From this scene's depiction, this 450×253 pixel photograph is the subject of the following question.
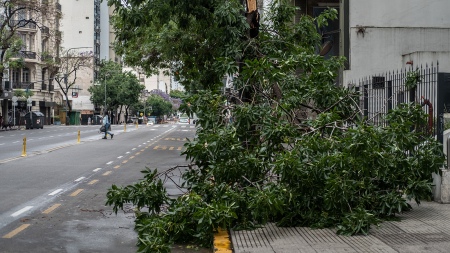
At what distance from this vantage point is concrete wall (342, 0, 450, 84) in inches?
995

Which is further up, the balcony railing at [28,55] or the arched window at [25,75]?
the balcony railing at [28,55]

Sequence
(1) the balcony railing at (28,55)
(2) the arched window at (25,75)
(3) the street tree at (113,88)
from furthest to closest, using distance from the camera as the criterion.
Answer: (3) the street tree at (113,88) < (2) the arched window at (25,75) < (1) the balcony railing at (28,55)

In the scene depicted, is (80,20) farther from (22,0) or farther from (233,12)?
(233,12)

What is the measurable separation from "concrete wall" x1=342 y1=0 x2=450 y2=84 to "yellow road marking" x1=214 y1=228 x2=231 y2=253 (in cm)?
1757

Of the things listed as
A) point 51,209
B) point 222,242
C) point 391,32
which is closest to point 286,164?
point 222,242

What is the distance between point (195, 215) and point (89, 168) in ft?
40.4

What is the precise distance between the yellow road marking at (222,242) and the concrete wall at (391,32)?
17.6 metres

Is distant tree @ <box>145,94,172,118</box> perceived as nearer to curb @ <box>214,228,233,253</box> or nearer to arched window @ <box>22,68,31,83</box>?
arched window @ <box>22,68,31,83</box>

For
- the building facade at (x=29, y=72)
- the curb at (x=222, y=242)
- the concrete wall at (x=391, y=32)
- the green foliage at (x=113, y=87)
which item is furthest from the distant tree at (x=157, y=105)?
the curb at (x=222, y=242)

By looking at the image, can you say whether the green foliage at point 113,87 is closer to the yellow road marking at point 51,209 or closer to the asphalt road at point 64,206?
the asphalt road at point 64,206

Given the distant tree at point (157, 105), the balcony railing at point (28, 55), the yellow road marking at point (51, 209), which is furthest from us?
the distant tree at point (157, 105)

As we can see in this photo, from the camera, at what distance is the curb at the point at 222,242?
783 cm

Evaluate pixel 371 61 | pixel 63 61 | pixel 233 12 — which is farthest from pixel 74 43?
pixel 233 12

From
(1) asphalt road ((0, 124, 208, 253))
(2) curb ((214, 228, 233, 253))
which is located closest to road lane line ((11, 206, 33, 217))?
(1) asphalt road ((0, 124, 208, 253))
